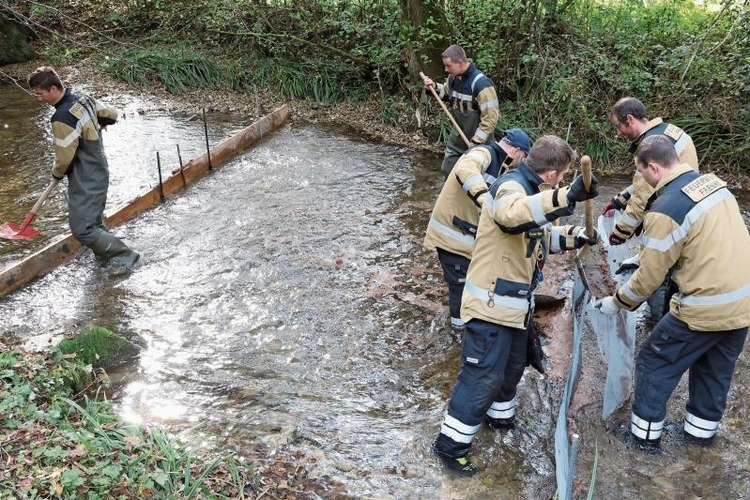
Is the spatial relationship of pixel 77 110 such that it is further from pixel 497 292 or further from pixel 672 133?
pixel 672 133

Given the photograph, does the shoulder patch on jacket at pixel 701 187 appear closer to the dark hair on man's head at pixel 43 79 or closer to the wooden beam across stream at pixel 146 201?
the dark hair on man's head at pixel 43 79

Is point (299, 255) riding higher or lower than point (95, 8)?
lower

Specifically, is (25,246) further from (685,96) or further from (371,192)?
(685,96)

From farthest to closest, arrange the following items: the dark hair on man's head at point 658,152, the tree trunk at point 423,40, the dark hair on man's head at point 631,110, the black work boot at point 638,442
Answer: the tree trunk at point 423,40 < the dark hair on man's head at point 631,110 < the black work boot at point 638,442 < the dark hair on man's head at point 658,152

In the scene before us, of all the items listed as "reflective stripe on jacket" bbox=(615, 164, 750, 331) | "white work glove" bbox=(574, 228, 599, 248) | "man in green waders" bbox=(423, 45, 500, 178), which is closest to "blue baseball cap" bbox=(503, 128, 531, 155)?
"white work glove" bbox=(574, 228, 599, 248)

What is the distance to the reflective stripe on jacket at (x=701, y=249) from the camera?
10.9 feet

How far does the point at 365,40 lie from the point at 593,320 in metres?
8.48

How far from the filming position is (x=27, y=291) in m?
5.63

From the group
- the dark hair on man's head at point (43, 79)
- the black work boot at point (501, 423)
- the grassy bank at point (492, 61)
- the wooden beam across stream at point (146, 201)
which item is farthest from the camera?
the grassy bank at point (492, 61)

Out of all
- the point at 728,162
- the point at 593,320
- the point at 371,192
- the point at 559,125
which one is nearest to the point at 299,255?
the point at 371,192

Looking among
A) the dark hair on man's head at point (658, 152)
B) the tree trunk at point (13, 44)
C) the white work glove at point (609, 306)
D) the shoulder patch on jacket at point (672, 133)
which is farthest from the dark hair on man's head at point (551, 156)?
the tree trunk at point (13, 44)

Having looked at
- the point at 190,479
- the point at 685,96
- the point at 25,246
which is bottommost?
the point at 25,246

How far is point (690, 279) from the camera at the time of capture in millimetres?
3430

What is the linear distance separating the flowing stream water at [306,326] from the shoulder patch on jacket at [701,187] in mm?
1610
